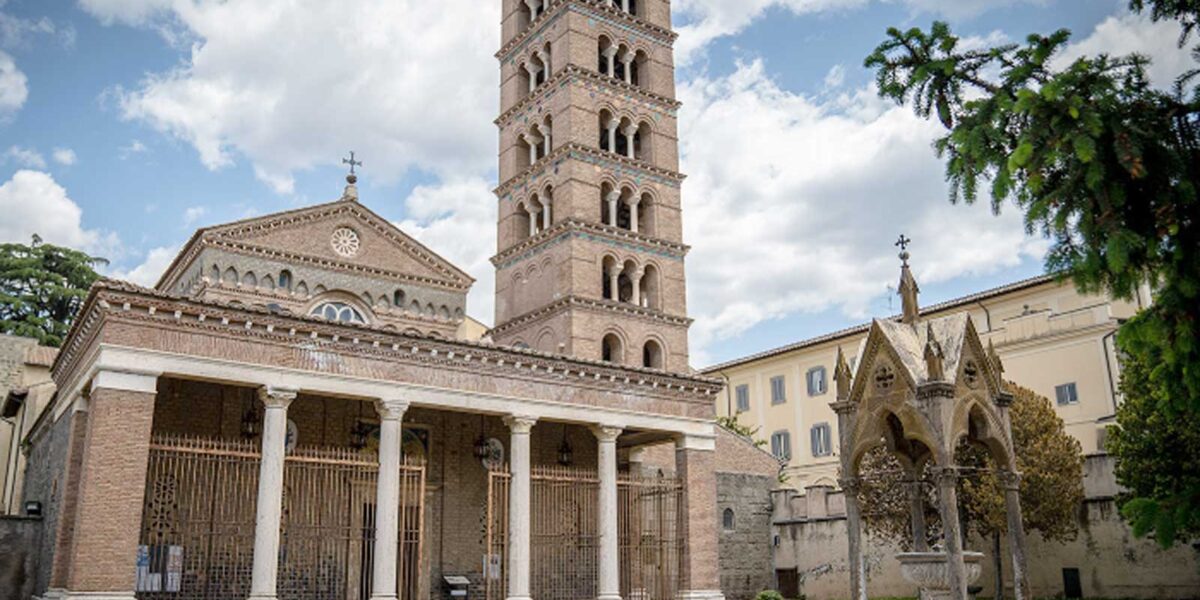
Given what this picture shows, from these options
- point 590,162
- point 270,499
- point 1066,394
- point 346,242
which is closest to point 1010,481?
point 270,499

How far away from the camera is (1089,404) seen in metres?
32.4

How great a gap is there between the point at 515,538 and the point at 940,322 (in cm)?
880

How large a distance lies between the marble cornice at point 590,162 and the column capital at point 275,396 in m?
13.9

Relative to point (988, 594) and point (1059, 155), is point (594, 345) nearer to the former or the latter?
point (988, 594)

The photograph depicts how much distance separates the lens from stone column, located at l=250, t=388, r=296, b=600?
15.6m

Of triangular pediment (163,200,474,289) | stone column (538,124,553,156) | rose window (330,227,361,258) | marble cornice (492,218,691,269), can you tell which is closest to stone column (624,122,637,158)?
stone column (538,124,553,156)

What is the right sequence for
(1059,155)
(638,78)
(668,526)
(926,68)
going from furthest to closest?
(638,78), (668,526), (926,68), (1059,155)

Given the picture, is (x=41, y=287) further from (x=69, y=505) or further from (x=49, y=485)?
(x=69, y=505)

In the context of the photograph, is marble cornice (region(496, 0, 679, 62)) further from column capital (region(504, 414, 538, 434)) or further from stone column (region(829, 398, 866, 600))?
stone column (region(829, 398, 866, 600))

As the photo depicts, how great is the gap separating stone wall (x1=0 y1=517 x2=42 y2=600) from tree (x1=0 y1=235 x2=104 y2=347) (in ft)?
85.6

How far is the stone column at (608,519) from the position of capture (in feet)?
63.8

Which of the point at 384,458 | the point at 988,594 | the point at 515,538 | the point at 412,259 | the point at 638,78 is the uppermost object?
the point at 638,78

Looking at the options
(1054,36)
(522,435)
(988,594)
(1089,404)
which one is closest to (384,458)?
(522,435)

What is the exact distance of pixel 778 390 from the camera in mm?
43812
